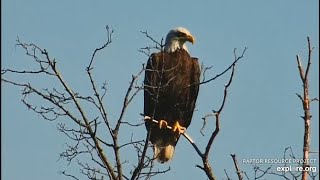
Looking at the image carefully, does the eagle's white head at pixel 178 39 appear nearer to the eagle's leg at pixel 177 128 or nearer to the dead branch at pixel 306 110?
the eagle's leg at pixel 177 128

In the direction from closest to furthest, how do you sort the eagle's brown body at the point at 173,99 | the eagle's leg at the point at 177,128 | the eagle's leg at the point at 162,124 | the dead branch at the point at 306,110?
the dead branch at the point at 306,110 → the eagle's brown body at the point at 173,99 → the eagle's leg at the point at 162,124 → the eagle's leg at the point at 177,128

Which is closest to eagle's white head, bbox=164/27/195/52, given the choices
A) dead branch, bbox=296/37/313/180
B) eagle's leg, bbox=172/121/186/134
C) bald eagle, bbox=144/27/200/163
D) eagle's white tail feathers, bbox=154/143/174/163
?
bald eagle, bbox=144/27/200/163

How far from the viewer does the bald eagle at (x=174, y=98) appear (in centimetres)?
736

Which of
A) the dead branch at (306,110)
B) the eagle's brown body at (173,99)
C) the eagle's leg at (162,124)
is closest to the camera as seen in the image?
the dead branch at (306,110)

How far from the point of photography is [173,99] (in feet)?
24.5

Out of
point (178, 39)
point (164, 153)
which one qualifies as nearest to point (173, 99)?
point (164, 153)

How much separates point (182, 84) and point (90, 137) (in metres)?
2.38

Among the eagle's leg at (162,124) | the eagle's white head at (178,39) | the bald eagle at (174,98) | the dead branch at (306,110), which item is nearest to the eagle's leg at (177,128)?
the bald eagle at (174,98)

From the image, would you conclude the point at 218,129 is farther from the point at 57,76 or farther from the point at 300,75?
the point at 57,76

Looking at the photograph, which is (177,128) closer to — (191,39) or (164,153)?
(164,153)

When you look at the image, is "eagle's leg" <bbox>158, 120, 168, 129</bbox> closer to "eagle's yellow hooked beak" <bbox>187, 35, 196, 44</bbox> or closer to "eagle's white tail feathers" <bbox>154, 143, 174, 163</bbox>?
"eagle's white tail feathers" <bbox>154, 143, 174, 163</bbox>

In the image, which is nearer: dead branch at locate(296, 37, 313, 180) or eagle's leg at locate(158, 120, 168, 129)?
dead branch at locate(296, 37, 313, 180)

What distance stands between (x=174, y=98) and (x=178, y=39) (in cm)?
83

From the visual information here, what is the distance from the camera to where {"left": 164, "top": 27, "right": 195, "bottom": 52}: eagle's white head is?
7816 millimetres
